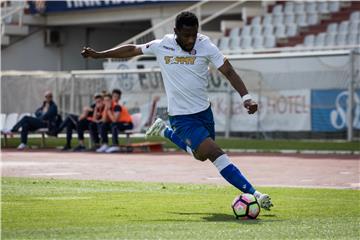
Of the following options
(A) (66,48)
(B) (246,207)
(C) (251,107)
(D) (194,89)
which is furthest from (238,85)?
(A) (66,48)

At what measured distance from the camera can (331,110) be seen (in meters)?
28.2

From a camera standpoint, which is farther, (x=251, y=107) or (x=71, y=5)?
(x=71, y=5)

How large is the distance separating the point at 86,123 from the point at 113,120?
4.86ft

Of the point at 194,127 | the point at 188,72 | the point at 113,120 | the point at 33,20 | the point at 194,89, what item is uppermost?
the point at 33,20

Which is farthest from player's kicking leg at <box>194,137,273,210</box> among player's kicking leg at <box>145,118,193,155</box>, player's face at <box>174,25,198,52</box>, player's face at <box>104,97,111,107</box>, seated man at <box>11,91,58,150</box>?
seated man at <box>11,91,58,150</box>

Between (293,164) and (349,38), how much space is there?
1228 cm

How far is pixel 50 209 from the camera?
11.1 meters

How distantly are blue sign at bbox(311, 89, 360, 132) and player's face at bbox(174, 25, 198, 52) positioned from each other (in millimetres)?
16979

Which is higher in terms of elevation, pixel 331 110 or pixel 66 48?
pixel 66 48

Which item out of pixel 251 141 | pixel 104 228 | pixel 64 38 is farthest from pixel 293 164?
pixel 64 38

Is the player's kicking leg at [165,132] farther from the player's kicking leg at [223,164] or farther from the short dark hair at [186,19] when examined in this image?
the short dark hair at [186,19]

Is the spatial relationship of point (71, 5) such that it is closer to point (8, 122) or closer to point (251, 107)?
point (8, 122)

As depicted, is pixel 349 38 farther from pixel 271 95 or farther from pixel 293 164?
pixel 293 164

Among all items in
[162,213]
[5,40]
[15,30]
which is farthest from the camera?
[15,30]
